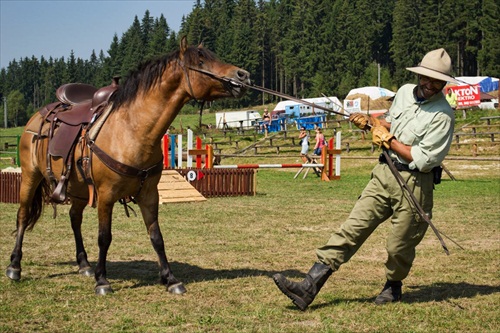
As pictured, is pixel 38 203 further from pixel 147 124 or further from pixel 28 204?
pixel 147 124

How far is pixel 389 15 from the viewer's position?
367 ft

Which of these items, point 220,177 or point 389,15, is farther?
point 389,15

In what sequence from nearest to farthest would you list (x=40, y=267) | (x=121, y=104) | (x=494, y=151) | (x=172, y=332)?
(x=172, y=332)
(x=121, y=104)
(x=40, y=267)
(x=494, y=151)

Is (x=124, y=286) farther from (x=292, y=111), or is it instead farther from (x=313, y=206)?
(x=292, y=111)

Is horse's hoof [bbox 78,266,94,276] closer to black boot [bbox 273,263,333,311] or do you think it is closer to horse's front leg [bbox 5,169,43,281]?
horse's front leg [bbox 5,169,43,281]

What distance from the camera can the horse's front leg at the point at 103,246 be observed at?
6.68m

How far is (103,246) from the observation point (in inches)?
272

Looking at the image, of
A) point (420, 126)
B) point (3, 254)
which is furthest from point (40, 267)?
point (420, 126)

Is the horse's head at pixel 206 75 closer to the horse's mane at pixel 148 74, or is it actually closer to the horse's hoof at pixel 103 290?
the horse's mane at pixel 148 74

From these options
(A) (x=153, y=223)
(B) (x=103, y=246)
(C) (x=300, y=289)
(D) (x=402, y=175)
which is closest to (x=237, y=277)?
(A) (x=153, y=223)

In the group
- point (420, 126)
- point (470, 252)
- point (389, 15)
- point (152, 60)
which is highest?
point (389, 15)

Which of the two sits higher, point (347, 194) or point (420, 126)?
point (420, 126)

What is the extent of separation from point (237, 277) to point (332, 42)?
313 feet

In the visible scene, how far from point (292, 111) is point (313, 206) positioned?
48.5 meters
